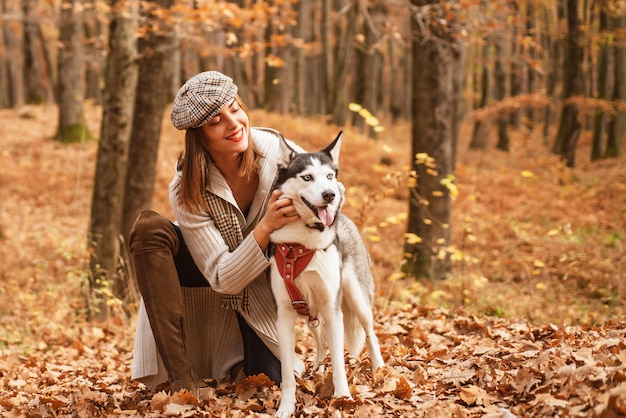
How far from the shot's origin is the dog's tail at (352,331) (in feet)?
12.4

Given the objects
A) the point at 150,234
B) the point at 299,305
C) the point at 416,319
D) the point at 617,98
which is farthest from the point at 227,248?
the point at 617,98

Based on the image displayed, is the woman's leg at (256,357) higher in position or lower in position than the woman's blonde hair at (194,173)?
lower

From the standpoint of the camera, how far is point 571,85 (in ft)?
53.4

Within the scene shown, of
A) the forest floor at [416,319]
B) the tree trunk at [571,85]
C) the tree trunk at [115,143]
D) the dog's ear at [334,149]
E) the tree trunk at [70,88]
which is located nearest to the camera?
the forest floor at [416,319]

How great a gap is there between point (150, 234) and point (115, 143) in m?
3.94

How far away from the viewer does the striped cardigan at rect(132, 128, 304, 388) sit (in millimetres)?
3514

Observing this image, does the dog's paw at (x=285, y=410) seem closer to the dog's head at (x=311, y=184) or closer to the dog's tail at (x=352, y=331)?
the dog's tail at (x=352, y=331)

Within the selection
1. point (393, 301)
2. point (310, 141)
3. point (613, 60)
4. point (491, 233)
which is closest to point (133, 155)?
point (393, 301)

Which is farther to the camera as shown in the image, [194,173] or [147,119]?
[147,119]

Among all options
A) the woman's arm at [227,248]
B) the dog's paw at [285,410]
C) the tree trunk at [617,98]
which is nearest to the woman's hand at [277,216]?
the woman's arm at [227,248]

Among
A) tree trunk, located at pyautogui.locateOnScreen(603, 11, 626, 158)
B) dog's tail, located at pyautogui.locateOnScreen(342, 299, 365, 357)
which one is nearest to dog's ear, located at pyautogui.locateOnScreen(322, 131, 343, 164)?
dog's tail, located at pyautogui.locateOnScreen(342, 299, 365, 357)

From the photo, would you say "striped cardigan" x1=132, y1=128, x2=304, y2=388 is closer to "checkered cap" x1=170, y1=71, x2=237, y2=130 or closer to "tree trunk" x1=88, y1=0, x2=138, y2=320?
"checkered cap" x1=170, y1=71, x2=237, y2=130

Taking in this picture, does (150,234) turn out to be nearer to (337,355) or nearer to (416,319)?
(337,355)

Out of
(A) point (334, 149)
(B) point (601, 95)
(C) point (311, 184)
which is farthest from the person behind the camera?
(B) point (601, 95)
